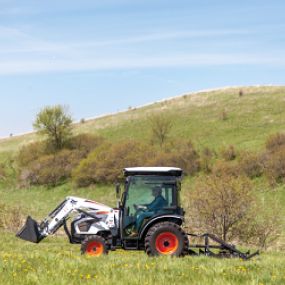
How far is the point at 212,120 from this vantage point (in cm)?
6034

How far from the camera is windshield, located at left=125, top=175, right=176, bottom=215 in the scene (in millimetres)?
12375

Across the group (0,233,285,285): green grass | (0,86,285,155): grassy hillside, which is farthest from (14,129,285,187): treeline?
(0,233,285,285): green grass

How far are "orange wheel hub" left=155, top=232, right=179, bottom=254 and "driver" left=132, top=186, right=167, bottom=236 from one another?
673mm

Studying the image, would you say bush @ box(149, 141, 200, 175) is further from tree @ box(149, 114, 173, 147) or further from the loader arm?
the loader arm

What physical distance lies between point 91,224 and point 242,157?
92.3 feet

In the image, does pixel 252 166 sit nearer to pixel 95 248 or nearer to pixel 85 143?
pixel 85 143

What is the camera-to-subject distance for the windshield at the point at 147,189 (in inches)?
487

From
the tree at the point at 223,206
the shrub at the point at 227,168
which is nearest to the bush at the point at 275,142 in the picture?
the shrub at the point at 227,168

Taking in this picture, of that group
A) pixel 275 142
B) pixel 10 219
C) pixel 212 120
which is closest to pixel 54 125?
pixel 212 120

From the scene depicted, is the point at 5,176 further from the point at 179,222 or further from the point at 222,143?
the point at 179,222

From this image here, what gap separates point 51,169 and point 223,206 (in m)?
30.6

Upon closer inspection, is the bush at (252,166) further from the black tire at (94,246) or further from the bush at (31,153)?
the bush at (31,153)

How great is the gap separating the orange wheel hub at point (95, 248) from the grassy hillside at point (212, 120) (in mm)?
33885

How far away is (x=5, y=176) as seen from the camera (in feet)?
180
